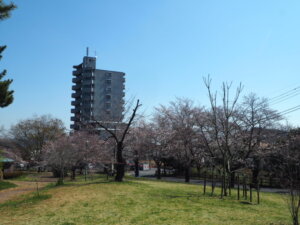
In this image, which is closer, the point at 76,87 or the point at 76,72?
the point at 76,87

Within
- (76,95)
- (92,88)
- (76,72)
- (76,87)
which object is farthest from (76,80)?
(92,88)

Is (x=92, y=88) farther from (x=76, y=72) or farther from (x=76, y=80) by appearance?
(x=76, y=72)

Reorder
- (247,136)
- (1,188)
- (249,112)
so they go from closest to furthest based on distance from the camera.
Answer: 1. (1,188)
2. (247,136)
3. (249,112)

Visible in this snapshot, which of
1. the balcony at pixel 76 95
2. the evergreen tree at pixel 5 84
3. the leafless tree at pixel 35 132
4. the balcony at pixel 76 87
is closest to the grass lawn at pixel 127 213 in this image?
the evergreen tree at pixel 5 84

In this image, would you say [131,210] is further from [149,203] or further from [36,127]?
[36,127]

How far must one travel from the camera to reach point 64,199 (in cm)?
1034

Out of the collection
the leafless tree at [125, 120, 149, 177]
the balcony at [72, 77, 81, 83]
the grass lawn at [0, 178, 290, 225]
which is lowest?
the grass lawn at [0, 178, 290, 225]

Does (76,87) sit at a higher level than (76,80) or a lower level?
lower

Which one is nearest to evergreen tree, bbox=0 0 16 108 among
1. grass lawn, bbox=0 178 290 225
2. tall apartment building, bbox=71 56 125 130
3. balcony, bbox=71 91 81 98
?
grass lawn, bbox=0 178 290 225

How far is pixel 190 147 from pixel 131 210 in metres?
18.7

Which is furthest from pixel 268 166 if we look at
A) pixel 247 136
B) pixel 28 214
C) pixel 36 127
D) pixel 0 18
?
pixel 36 127

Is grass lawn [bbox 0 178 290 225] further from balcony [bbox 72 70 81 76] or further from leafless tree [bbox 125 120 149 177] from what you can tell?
balcony [bbox 72 70 81 76]

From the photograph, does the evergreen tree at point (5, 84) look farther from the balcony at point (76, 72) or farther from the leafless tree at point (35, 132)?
the balcony at point (76, 72)

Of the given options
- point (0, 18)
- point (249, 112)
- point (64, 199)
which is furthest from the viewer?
point (249, 112)
